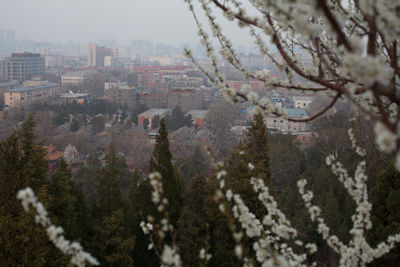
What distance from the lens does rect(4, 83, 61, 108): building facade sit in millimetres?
25103

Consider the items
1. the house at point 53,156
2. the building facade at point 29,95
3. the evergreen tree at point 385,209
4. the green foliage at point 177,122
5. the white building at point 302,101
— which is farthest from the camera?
the building facade at point 29,95

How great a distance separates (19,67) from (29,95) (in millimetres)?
17981

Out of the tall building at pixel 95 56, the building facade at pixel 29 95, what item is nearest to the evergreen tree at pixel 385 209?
the building facade at pixel 29 95

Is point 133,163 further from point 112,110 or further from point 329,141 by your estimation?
point 112,110

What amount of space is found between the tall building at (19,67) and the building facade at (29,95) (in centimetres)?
1250

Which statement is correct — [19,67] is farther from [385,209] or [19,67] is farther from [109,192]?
[385,209]

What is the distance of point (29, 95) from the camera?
2669 cm

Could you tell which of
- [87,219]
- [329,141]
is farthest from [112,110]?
[87,219]

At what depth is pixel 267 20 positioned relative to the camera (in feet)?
5.03

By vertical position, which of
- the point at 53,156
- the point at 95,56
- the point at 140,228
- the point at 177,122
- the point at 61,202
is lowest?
the point at 53,156

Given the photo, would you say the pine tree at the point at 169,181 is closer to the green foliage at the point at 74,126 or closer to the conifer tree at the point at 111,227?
the conifer tree at the point at 111,227

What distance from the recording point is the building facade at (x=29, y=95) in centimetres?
2510

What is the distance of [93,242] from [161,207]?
13.6ft

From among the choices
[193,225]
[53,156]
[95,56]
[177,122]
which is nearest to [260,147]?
[193,225]
